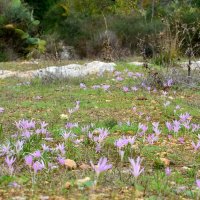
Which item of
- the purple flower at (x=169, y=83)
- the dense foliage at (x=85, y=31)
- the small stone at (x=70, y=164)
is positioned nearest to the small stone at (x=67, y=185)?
the small stone at (x=70, y=164)

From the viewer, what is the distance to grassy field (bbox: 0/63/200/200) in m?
2.51

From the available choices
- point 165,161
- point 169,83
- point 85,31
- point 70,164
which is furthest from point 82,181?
point 85,31

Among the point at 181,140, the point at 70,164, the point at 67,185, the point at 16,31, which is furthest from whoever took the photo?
the point at 16,31

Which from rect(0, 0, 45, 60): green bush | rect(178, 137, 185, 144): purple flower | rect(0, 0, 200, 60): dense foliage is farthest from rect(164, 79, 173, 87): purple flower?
rect(0, 0, 45, 60): green bush

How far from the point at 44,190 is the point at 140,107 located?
373 cm

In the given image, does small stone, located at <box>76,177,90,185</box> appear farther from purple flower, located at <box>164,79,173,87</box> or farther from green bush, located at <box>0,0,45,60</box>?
green bush, located at <box>0,0,45,60</box>

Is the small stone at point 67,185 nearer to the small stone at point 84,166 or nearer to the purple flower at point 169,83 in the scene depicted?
the small stone at point 84,166

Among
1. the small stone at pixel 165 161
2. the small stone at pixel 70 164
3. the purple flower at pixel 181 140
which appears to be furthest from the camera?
the purple flower at pixel 181 140

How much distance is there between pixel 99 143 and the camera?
3256mm

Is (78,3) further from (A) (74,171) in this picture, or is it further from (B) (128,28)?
(A) (74,171)

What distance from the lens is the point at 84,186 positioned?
8.12 feet

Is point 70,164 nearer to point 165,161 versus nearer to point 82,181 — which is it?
point 82,181

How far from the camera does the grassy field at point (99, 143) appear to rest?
251 cm

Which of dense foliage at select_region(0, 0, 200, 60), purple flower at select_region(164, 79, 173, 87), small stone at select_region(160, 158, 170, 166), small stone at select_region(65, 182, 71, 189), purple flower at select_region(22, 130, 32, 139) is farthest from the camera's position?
dense foliage at select_region(0, 0, 200, 60)
